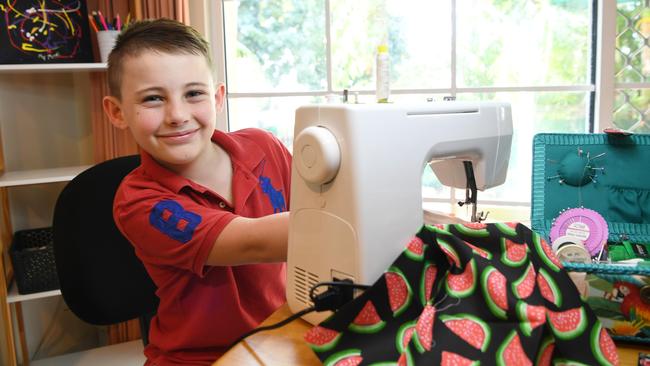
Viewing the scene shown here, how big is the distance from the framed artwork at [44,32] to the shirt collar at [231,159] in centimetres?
119

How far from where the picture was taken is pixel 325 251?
788 millimetres

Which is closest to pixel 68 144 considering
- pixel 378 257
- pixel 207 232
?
pixel 207 232

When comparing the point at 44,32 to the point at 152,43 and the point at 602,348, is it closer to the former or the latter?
the point at 152,43

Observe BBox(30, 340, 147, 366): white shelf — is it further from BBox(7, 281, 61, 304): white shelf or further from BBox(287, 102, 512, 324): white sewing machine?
BBox(287, 102, 512, 324): white sewing machine

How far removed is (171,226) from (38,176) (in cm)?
130

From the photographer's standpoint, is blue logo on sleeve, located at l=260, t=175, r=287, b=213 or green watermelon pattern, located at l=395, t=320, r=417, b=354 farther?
blue logo on sleeve, located at l=260, t=175, r=287, b=213

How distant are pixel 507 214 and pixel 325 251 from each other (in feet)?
4.33

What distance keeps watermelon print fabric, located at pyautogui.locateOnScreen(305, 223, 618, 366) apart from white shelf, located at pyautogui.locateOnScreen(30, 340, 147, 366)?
1.71 meters

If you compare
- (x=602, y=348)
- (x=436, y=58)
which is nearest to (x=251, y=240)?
(x=602, y=348)

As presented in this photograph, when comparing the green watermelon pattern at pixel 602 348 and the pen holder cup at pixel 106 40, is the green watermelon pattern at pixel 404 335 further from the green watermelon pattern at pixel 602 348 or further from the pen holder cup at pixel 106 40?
the pen holder cup at pixel 106 40

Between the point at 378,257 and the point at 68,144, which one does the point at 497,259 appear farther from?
the point at 68,144

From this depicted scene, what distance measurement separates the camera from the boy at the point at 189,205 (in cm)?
94

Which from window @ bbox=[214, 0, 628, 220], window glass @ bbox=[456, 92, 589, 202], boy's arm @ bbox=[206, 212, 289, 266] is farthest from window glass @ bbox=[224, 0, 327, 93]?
boy's arm @ bbox=[206, 212, 289, 266]

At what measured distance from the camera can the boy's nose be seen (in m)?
1.00
